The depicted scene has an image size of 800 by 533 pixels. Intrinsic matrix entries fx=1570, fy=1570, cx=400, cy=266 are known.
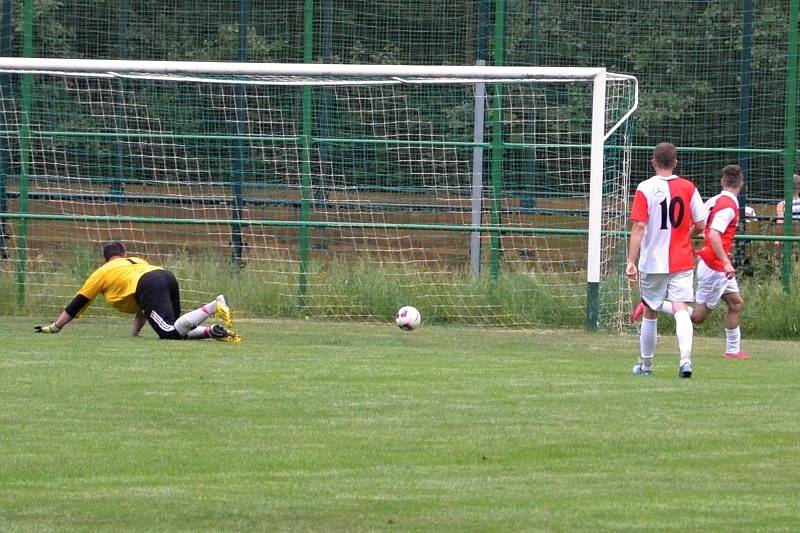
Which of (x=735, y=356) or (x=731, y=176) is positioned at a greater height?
(x=731, y=176)

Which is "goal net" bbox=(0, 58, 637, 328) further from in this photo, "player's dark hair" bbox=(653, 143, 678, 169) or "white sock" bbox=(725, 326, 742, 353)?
"player's dark hair" bbox=(653, 143, 678, 169)

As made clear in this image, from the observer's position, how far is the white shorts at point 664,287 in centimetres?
1208

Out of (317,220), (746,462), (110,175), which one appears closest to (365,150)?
(317,220)

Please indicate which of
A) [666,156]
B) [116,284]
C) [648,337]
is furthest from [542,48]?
[648,337]

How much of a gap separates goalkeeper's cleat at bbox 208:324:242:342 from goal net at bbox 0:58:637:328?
3194mm

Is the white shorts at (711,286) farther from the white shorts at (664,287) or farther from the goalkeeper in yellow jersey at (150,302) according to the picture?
the goalkeeper in yellow jersey at (150,302)

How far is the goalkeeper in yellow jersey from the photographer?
14484 mm

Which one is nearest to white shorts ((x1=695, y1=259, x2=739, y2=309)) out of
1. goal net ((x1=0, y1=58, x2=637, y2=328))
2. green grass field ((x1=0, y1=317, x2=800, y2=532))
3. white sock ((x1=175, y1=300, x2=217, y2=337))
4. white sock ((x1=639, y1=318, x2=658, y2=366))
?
green grass field ((x1=0, y1=317, x2=800, y2=532))

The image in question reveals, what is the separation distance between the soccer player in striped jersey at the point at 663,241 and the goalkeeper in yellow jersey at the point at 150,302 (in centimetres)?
415

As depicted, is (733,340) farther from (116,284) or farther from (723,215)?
(116,284)

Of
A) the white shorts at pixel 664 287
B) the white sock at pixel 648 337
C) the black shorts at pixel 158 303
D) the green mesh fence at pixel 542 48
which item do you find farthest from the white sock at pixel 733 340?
the black shorts at pixel 158 303

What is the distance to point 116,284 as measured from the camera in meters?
14.8

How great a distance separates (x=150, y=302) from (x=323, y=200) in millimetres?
4658

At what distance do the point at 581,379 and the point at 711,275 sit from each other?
10.1 feet
